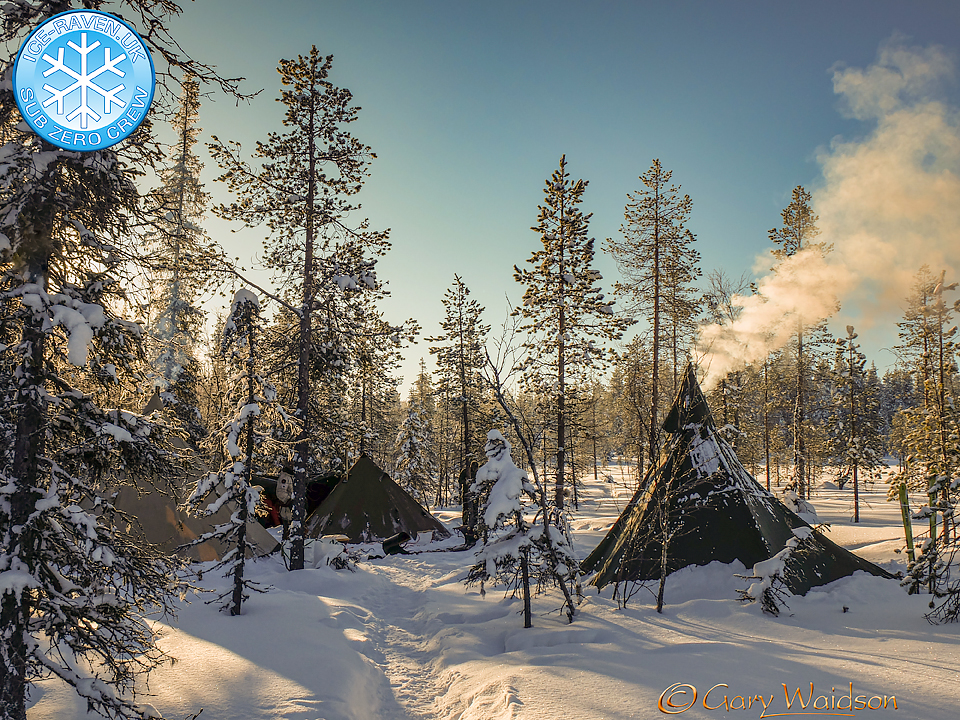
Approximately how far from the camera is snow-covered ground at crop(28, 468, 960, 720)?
5.40 metres

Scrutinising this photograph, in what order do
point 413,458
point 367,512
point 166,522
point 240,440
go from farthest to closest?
point 413,458 < point 367,512 < point 166,522 < point 240,440

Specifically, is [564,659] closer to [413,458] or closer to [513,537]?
[513,537]

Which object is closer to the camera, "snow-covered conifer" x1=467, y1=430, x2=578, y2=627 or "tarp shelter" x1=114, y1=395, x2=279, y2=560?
"snow-covered conifer" x1=467, y1=430, x2=578, y2=627

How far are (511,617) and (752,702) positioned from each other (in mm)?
4852

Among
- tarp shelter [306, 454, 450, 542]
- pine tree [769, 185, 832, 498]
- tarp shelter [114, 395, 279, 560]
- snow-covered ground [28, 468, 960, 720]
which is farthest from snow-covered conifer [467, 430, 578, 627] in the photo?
pine tree [769, 185, 832, 498]

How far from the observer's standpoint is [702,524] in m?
10.4

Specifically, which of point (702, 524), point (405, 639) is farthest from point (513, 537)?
point (702, 524)

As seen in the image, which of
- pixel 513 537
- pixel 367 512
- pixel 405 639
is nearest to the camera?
pixel 513 537

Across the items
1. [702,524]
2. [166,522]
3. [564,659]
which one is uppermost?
[702,524]

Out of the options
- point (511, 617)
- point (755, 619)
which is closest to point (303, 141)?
point (511, 617)

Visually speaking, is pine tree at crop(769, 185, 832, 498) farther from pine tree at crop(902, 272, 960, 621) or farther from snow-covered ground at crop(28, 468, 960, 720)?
snow-covered ground at crop(28, 468, 960, 720)

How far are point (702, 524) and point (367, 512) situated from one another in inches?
517

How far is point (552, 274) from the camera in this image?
2047 centimetres

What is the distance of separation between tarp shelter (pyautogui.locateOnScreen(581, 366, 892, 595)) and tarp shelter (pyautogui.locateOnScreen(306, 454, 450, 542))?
32.7ft
